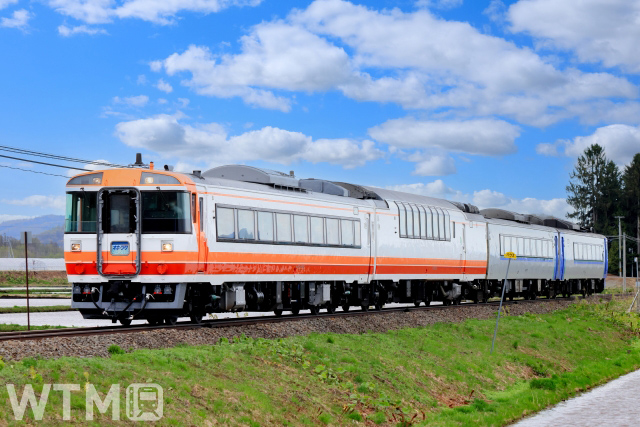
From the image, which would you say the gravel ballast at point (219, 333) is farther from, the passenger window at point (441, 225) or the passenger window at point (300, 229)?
the passenger window at point (441, 225)

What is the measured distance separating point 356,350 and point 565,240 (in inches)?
1353

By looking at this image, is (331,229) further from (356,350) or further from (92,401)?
(92,401)

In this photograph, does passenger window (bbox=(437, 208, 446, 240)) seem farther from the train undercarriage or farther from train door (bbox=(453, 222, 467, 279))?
the train undercarriage

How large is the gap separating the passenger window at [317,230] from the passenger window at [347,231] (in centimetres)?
130

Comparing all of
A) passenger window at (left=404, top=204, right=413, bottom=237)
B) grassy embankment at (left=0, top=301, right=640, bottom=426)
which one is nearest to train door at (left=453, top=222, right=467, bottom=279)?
passenger window at (left=404, top=204, right=413, bottom=237)

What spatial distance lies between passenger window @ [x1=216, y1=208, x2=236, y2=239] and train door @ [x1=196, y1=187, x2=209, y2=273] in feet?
2.06

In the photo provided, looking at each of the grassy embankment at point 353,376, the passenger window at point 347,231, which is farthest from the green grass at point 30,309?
the grassy embankment at point 353,376

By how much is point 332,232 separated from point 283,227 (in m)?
3.04

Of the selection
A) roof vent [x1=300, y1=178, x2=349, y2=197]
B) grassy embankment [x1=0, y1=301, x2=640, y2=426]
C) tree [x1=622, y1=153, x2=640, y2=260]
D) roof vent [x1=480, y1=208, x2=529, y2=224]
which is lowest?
grassy embankment [x1=0, y1=301, x2=640, y2=426]

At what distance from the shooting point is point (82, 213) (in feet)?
66.6

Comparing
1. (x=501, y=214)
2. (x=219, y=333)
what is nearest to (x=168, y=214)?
(x=219, y=333)

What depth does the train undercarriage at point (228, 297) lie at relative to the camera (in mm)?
19500

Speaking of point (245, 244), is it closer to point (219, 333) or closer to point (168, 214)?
point (168, 214)

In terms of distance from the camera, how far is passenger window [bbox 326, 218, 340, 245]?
1030 inches
